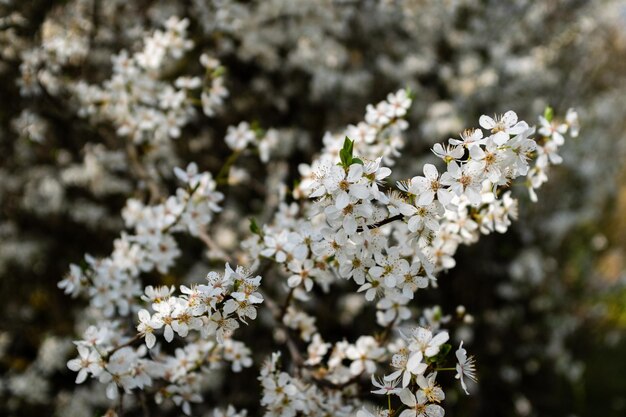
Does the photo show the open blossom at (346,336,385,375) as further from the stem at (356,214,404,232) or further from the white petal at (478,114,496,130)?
the white petal at (478,114,496,130)

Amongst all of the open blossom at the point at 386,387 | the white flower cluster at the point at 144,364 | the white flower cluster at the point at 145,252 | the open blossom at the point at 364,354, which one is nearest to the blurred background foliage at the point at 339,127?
the white flower cluster at the point at 145,252

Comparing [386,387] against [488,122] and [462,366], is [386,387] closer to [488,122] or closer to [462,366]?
Answer: [462,366]

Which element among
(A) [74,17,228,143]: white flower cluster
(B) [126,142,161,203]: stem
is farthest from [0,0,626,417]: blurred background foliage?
(A) [74,17,228,143]: white flower cluster

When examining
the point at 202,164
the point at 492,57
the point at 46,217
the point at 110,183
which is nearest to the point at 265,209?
the point at 202,164

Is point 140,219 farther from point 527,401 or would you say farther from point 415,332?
point 527,401

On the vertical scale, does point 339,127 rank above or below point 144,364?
above

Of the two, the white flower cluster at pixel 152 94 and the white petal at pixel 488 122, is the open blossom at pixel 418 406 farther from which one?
the white flower cluster at pixel 152 94

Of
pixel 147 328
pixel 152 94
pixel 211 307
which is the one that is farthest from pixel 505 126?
pixel 152 94

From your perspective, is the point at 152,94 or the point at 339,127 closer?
the point at 152,94
